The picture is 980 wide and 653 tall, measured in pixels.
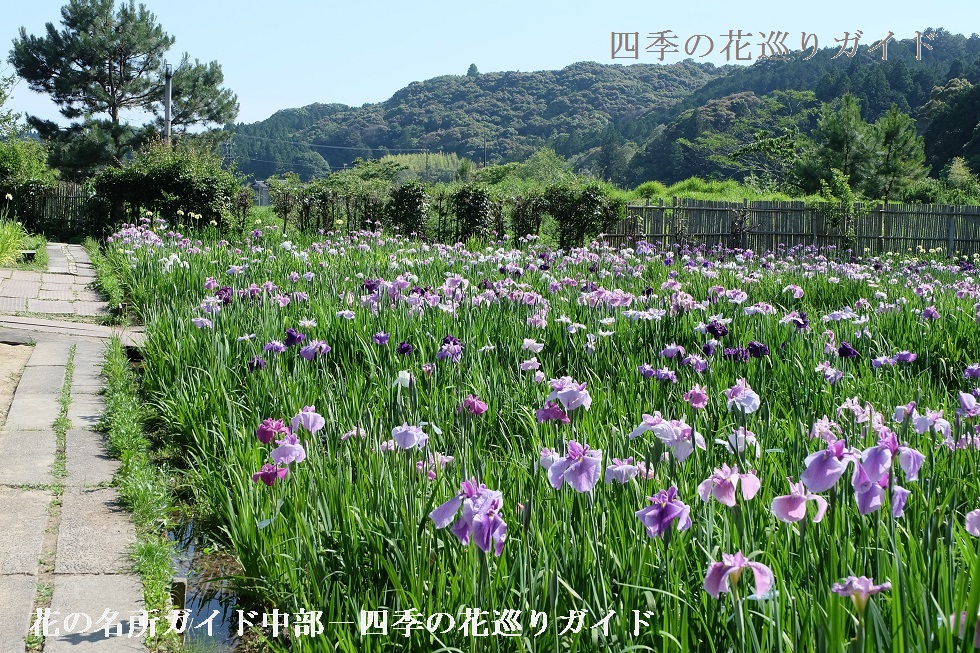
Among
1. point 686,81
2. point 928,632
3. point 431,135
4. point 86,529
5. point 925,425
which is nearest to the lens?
point 928,632

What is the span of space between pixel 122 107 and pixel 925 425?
1540 inches

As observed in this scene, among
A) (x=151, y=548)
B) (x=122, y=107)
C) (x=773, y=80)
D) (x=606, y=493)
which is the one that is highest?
(x=773, y=80)

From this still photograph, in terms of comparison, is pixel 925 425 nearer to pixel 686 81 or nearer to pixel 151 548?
pixel 151 548

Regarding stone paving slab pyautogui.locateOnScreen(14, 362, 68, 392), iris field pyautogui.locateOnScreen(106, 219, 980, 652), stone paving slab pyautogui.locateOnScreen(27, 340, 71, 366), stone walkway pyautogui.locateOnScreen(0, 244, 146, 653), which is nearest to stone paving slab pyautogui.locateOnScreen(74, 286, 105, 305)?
stone paving slab pyautogui.locateOnScreen(27, 340, 71, 366)

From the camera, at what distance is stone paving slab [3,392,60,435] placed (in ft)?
11.7

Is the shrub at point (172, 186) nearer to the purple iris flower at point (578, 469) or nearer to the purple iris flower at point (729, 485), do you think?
the purple iris flower at point (578, 469)

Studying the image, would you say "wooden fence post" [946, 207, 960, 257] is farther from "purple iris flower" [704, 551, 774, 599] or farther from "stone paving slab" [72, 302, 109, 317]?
"purple iris flower" [704, 551, 774, 599]

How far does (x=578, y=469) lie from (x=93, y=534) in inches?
68.4

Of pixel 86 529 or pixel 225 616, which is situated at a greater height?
pixel 86 529

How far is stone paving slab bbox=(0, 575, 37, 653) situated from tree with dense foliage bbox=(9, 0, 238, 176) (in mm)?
35380

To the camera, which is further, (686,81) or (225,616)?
(686,81)

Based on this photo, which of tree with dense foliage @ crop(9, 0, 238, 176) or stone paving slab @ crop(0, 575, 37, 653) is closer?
stone paving slab @ crop(0, 575, 37, 653)

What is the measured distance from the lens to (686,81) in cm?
11512

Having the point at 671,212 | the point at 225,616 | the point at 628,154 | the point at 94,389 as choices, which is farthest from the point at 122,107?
the point at 628,154
